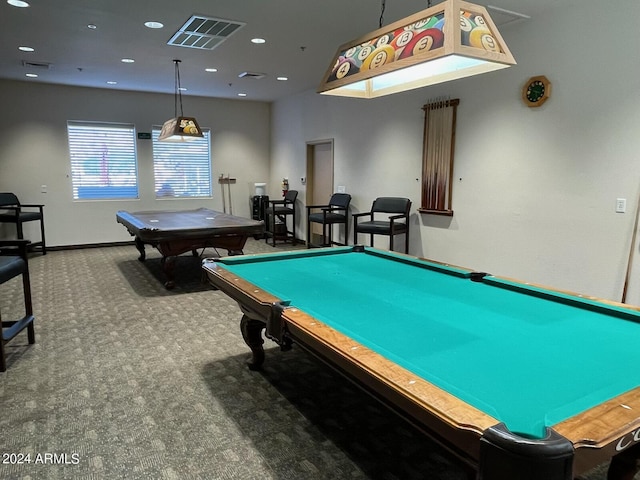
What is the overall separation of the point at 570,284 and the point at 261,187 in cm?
613

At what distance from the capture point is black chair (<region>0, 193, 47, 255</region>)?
248 inches

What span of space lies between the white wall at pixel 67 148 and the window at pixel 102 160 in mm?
127

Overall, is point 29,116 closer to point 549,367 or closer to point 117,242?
point 117,242

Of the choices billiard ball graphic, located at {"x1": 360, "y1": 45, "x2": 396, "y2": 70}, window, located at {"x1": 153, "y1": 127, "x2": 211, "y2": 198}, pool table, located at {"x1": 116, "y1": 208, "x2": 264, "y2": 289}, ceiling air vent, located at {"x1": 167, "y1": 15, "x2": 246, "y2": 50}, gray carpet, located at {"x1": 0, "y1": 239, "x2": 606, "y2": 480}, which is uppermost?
ceiling air vent, located at {"x1": 167, "y1": 15, "x2": 246, "y2": 50}

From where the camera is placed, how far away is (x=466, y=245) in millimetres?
4840

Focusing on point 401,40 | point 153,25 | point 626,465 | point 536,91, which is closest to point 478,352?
point 626,465

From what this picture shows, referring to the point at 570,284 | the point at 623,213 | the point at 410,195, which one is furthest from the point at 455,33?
the point at 410,195

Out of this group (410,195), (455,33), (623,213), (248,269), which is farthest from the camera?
(410,195)

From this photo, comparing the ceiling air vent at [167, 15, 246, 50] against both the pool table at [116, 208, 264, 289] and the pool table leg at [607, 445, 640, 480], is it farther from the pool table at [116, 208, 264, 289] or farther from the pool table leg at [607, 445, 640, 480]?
the pool table leg at [607, 445, 640, 480]

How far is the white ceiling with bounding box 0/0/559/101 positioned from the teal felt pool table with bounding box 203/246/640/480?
253 centimetres

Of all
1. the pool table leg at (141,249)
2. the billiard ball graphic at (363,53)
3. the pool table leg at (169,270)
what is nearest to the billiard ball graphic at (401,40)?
the billiard ball graphic at (363,53)

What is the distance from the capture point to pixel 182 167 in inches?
336

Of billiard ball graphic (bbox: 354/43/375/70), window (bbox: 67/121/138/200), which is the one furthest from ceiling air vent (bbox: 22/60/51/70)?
billiard ball graphic (bbox: 354/43/375/70)

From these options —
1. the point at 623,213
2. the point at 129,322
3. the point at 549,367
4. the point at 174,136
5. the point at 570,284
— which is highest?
the point at 174,136
